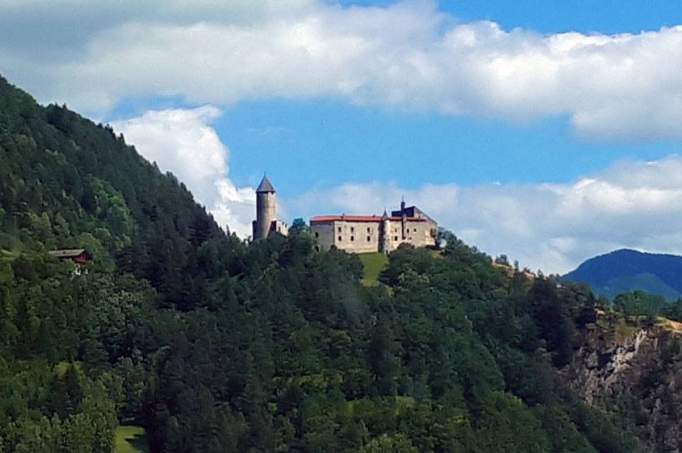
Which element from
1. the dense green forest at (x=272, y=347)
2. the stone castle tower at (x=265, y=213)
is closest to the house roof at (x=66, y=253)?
the dense green forest at (x=272, y=347)

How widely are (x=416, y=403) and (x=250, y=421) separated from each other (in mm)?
18109

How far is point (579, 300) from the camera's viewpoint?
160m

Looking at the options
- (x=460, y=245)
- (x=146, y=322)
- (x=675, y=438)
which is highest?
(x=460, y=245)

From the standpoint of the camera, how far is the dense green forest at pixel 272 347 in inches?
4245

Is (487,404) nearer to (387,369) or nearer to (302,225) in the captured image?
(387,369)

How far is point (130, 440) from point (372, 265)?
180 ft

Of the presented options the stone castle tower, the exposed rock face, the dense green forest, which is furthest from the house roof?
the exposed rock face

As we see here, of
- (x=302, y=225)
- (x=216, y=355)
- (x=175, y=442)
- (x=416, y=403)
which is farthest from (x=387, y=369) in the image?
(x=302, y=225)

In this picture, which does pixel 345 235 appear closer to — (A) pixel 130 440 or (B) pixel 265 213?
(B) pixel 265 213

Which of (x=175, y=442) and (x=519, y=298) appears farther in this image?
(x=519, y=298)

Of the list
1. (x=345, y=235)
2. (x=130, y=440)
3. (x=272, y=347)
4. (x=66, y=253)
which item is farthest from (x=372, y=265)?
(x=130, y=440)

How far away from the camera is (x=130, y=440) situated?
107m

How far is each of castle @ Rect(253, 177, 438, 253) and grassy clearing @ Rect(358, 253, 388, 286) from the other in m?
1.03

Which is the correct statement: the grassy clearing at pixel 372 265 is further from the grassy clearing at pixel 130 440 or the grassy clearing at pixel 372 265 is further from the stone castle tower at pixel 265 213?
the grassy clearing at pixel 130 440
